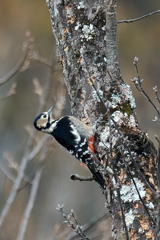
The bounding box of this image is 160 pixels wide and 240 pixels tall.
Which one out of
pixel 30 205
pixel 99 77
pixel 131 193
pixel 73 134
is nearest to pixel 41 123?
pixel 73 134

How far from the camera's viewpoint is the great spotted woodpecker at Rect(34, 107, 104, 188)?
3279 millimetres

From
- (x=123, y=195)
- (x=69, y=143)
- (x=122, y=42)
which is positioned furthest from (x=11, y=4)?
(x=123, y=195)

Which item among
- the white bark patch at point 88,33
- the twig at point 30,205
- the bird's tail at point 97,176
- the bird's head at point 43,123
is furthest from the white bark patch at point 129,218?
the bird's head at point 43,123

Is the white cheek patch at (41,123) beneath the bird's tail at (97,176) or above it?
above

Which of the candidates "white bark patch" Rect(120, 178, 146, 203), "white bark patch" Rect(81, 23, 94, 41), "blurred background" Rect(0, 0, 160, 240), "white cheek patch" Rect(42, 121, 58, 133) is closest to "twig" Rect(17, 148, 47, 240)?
"white cheek patch" Rect(42, 121, 58, 133)

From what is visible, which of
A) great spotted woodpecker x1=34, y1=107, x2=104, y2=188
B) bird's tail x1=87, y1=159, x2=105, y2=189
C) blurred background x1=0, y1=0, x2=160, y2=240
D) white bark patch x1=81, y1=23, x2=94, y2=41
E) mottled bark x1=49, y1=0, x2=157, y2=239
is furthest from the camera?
blurred background x1=0, y1=0, x2=160, y2=240

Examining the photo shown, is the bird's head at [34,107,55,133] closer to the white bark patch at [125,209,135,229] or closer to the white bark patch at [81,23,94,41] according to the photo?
the white bark patch at [81,23,94,41]

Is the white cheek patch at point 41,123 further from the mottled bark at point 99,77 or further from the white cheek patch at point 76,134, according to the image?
the mottled bark at point 99,77

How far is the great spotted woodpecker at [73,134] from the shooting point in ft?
10.8

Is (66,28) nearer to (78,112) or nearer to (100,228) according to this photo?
(78,112)

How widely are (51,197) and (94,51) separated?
4.85 metres

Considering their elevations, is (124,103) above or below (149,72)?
below

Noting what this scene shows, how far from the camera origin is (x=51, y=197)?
746cm

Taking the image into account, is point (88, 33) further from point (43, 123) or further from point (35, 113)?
point (35, 113)
